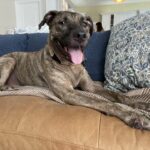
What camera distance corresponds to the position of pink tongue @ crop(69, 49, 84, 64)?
1.80 m

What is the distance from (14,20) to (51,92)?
3545 mm

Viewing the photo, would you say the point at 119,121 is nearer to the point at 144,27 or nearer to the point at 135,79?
the point at 135,79

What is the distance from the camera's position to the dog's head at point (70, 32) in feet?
5.85

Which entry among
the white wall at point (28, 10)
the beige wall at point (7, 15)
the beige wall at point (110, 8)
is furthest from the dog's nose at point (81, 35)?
the beige wall at point (110, 8)

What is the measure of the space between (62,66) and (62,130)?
2.29 feet

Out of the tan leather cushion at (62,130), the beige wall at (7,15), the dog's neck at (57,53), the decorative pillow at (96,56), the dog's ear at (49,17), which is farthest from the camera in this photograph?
the beige wall at (7,15)

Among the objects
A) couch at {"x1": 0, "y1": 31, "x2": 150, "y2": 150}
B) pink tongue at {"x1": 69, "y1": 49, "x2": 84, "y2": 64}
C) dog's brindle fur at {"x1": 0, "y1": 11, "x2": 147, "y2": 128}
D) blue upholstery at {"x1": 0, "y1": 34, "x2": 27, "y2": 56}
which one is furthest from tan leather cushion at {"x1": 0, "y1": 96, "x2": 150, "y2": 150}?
blue upholstery at {"x1": 0, "y1": 34, "x2": 27, "y2": 56}

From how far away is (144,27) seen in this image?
1812 millimetres

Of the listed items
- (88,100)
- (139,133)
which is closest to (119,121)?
(139,133)

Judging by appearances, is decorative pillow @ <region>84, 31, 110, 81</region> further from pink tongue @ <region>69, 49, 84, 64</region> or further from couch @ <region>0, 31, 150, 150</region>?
couch @ <region>0, 31, 150, 150</region>

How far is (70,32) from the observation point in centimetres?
182

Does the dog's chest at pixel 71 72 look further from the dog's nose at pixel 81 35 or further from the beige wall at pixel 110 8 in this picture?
the beige wall at pixel 110 8

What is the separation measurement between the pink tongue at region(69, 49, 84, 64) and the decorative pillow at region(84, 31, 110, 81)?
0.39 m

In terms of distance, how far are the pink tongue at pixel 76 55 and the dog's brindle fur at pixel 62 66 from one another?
0.08 ft
